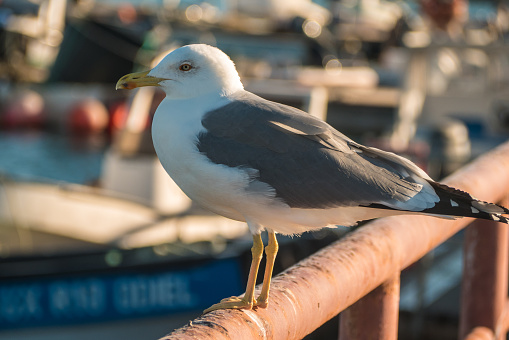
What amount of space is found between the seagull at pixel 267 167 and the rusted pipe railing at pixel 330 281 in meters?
0.10

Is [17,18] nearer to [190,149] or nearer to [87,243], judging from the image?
[87,243]

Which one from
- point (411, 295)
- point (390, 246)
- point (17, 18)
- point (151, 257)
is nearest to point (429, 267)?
point (411, 295)

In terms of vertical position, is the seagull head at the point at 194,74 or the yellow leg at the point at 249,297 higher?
the seagull head at the point at 194,74

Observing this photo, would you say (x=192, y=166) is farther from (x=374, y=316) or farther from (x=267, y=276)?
(x=374, y=316)

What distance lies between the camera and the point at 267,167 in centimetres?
212

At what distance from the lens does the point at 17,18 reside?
25.5m

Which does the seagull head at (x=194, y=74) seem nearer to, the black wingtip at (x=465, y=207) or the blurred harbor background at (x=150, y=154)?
the black wingtip at (x=465, y=207)

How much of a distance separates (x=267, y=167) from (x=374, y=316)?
491 mm

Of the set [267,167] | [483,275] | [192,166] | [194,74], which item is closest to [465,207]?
[267,167]

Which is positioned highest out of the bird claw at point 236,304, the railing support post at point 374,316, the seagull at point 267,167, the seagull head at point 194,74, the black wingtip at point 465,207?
the seagull head at point 194,74

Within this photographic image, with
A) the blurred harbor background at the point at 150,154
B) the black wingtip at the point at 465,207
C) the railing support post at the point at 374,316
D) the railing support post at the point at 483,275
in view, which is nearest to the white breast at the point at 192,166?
the railing support post at the point at 374,316

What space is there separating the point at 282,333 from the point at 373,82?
1452cm

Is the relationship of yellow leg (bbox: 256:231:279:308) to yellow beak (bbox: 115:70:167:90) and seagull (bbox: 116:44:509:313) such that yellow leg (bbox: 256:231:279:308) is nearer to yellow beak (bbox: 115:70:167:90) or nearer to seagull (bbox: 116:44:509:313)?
seagull (bbox: 116:44:509:313)

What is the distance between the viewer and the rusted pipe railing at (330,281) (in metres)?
1.60
